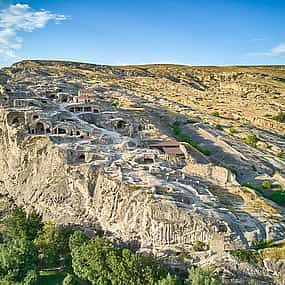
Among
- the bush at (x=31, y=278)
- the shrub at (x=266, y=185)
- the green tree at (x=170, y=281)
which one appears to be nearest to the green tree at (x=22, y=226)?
the bush at (x=31, y=278)

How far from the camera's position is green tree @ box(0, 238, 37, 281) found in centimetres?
3118

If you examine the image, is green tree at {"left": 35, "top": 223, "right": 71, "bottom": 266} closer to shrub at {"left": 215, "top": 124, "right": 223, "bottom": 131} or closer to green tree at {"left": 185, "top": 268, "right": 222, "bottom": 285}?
green tree at {"left": 185, "top": 268, "right": 222, "bottom": 285}

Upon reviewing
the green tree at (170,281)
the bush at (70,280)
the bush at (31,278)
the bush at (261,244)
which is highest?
the bush at (261,244)

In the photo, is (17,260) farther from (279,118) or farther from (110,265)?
(279,118)

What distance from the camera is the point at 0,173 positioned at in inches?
1913

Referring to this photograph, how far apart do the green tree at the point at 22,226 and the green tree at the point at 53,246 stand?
8.41 ft

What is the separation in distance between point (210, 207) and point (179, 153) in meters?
15.9

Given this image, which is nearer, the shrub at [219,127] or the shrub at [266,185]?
the shrub at [266,185]

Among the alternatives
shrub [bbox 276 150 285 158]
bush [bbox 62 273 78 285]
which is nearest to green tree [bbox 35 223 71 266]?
bush [bbox 62 273 78 285]

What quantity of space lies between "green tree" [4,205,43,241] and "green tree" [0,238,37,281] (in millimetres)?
3478

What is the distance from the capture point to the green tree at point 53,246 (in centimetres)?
3312

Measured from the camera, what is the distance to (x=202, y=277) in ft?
81.4

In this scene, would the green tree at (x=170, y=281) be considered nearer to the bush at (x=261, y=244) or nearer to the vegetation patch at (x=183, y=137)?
the bush at (x=261, y=244)

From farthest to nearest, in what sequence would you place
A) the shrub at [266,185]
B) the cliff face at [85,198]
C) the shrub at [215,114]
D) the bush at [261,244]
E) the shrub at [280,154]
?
the shrub at [215,114], the shrub at [280,154], the shrub at [266,185], the cliff face at [85,198], the bush at [261,244]
